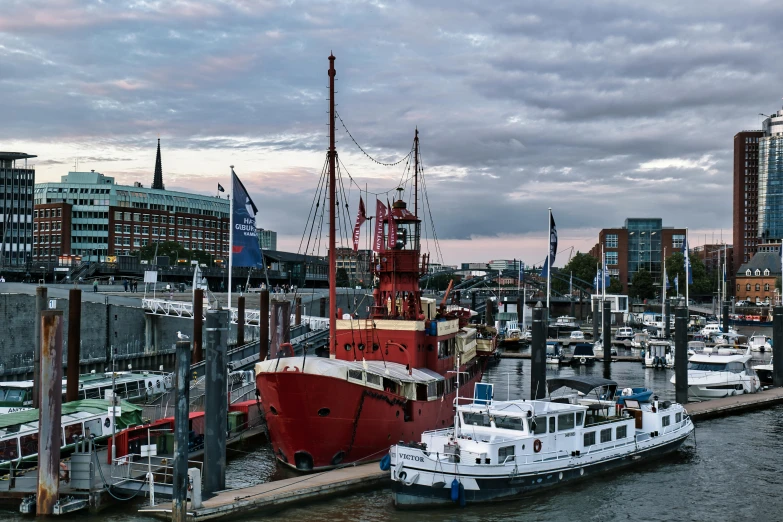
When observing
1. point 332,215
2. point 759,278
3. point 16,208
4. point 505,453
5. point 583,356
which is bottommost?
point 583,356

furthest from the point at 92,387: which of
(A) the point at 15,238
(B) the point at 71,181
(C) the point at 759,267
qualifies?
(C) the point at 759,267

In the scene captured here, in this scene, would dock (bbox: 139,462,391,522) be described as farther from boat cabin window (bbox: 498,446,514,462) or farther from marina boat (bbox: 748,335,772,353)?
marina boat (bbox: 748,335,772,353)

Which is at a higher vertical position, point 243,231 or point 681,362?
point 243,231

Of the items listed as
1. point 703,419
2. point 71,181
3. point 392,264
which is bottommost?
point 703,419

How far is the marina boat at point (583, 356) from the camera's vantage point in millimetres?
88812

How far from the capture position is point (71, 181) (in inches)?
7426

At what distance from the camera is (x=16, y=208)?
15225 cm

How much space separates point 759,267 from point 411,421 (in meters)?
170

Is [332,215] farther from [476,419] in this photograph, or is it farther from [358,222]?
[476,419]

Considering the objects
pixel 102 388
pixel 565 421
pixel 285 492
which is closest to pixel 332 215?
pixel 285 492

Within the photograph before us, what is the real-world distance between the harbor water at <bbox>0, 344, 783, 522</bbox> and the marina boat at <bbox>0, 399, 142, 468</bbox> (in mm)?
3329

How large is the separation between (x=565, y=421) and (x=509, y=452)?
12.3 feet

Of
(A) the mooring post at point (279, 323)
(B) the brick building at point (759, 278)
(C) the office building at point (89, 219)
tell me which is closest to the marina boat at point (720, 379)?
(A) the mooring post at point (279, 323)

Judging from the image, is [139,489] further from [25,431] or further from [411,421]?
[411,421]
